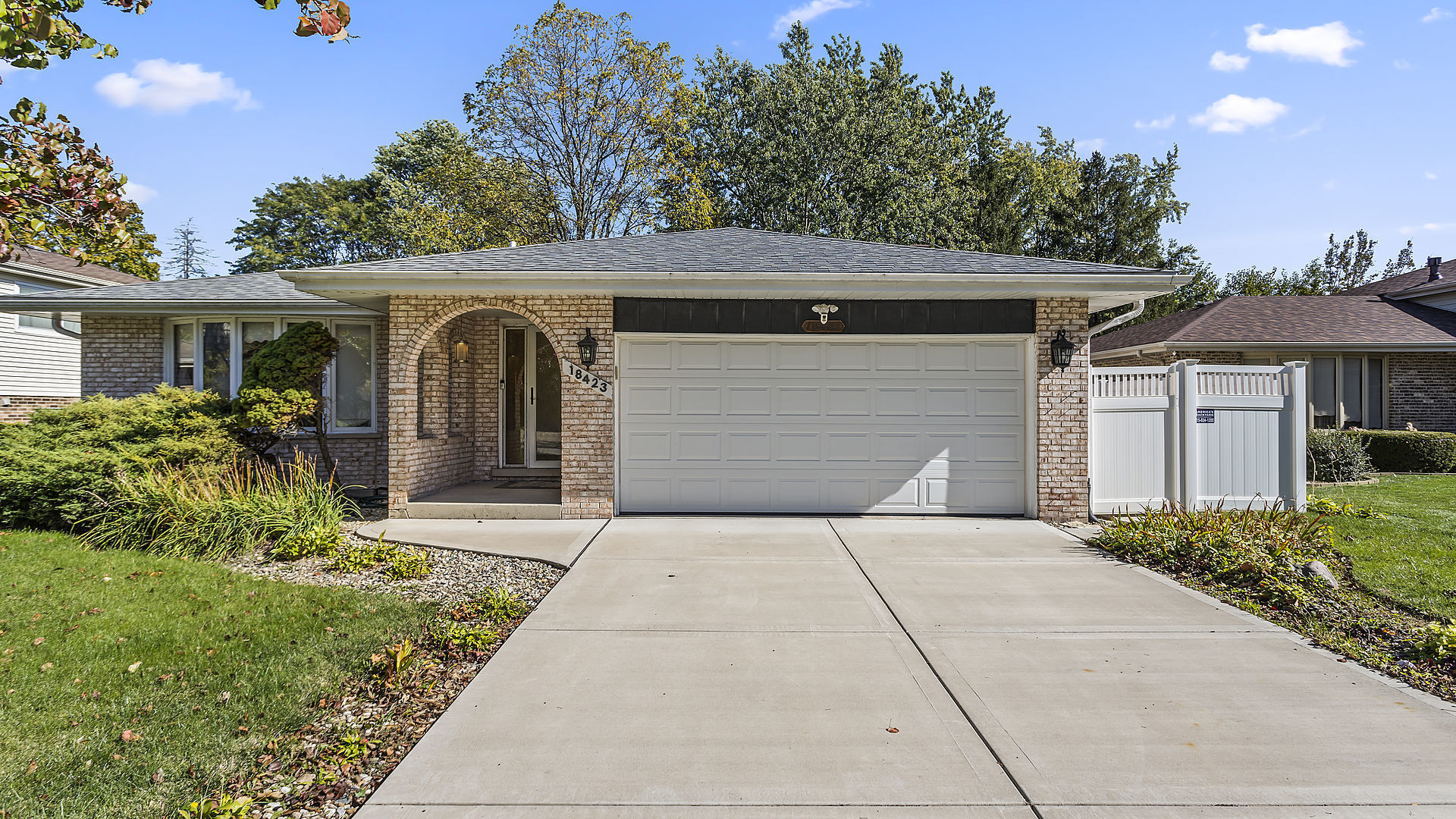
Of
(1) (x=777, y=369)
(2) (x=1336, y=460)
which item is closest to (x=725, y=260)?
(1) (x=777, y=369)

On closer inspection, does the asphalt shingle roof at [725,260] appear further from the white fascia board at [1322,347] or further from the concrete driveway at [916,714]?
the white fascia board at [1322,347]

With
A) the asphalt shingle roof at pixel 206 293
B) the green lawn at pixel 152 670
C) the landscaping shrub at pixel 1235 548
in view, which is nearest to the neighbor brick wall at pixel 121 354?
the asphalt shingle roof at pixel 206 293

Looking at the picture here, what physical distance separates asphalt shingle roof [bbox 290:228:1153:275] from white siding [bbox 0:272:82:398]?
494 inches

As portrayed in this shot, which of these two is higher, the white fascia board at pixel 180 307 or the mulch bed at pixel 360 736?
the white fascia board at pixel 180 307

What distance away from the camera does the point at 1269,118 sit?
37.4 feet

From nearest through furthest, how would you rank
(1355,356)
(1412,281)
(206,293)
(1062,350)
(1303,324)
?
(1062,350), (206,293), (1355,356), (1303,324), (1412,281)

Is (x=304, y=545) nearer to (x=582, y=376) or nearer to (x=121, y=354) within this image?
(x=582, y=376)

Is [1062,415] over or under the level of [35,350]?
under

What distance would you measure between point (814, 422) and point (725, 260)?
236 cm

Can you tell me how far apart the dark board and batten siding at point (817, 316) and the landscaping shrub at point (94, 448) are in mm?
5236

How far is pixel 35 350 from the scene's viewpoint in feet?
49.9

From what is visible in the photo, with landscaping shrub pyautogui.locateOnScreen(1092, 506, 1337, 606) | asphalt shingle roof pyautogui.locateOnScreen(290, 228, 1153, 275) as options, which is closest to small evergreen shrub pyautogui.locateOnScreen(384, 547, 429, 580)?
asphalt shingle roof pyautogui.locateOnScreen(290, 228, 1153, 275)

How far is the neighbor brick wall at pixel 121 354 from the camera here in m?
10.6

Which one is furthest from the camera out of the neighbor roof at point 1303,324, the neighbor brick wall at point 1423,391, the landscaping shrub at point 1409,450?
the neighbor brick wall at point 1423,391
